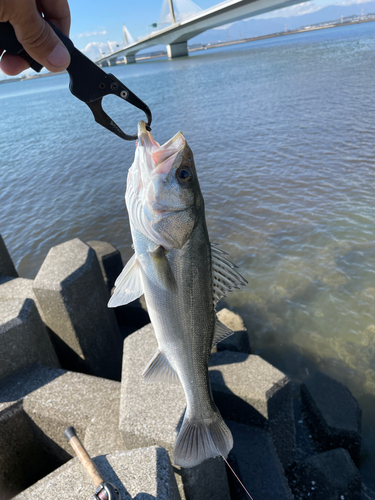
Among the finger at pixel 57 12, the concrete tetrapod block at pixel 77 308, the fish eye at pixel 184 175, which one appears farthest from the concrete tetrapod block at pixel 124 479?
the finger at pixel 57 12

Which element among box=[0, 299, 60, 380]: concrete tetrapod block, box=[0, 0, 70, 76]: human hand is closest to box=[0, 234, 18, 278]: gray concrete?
box=[0, 299, 60, 380]: concrete tetrapod block

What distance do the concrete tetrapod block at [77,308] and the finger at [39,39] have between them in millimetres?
2876

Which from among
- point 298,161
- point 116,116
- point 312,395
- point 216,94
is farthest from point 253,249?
point 216,94

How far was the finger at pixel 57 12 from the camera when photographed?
2.61 metres

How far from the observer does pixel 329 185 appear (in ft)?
41.1

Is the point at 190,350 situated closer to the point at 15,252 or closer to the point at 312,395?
the point at 312,395

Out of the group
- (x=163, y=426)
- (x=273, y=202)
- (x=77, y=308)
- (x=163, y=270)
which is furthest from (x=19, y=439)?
(x=273, y=202)

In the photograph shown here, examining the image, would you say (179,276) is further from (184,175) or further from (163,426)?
(163,426)

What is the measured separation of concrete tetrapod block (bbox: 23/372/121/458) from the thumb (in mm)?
3290

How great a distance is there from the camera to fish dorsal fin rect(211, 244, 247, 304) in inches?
97.4

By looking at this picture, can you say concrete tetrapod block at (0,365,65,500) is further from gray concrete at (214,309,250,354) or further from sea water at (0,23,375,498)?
sea water at (0,23,375,498)

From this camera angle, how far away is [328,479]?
4.10 metres

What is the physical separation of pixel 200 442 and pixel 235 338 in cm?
322

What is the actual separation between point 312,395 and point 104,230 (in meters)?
9.53
